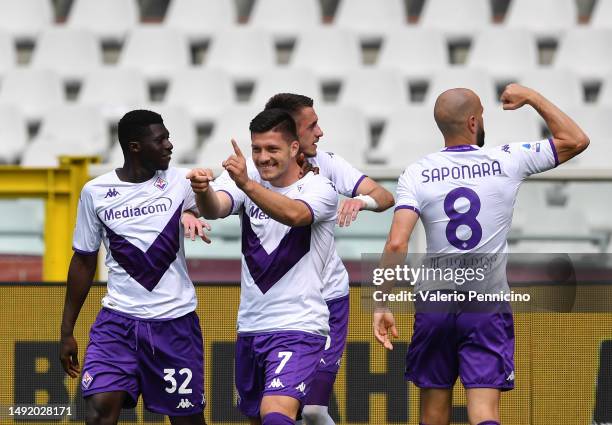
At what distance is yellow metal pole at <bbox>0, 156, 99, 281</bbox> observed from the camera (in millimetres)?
7648

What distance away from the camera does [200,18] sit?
13562 mm

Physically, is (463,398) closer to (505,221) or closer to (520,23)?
(505,221)

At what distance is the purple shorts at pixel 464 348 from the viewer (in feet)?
16.8

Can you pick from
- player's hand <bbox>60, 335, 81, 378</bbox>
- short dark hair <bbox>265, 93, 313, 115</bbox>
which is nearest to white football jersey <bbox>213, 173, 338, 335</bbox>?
short dark hair <bbox>265, 93, 313, 115</bbox>

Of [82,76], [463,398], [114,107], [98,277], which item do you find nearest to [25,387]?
[98,277]

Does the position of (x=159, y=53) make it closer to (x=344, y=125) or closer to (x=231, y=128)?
(x=231, y=128)

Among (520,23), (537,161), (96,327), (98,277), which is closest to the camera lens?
(537,161)

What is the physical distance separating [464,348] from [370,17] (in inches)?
341

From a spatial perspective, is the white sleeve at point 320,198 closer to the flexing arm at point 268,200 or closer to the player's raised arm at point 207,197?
the flexing arm at point 268,200

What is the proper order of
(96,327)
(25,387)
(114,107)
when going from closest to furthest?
(96,327), (25,387), (114,107)

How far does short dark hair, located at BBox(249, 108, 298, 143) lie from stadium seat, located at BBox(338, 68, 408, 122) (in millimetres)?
7279

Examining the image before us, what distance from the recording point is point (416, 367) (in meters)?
5.26

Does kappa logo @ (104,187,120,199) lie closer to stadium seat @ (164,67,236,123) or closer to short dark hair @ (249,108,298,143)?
short dark hair @ (249,108,298,143)

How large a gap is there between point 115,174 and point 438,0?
8.32 meters
